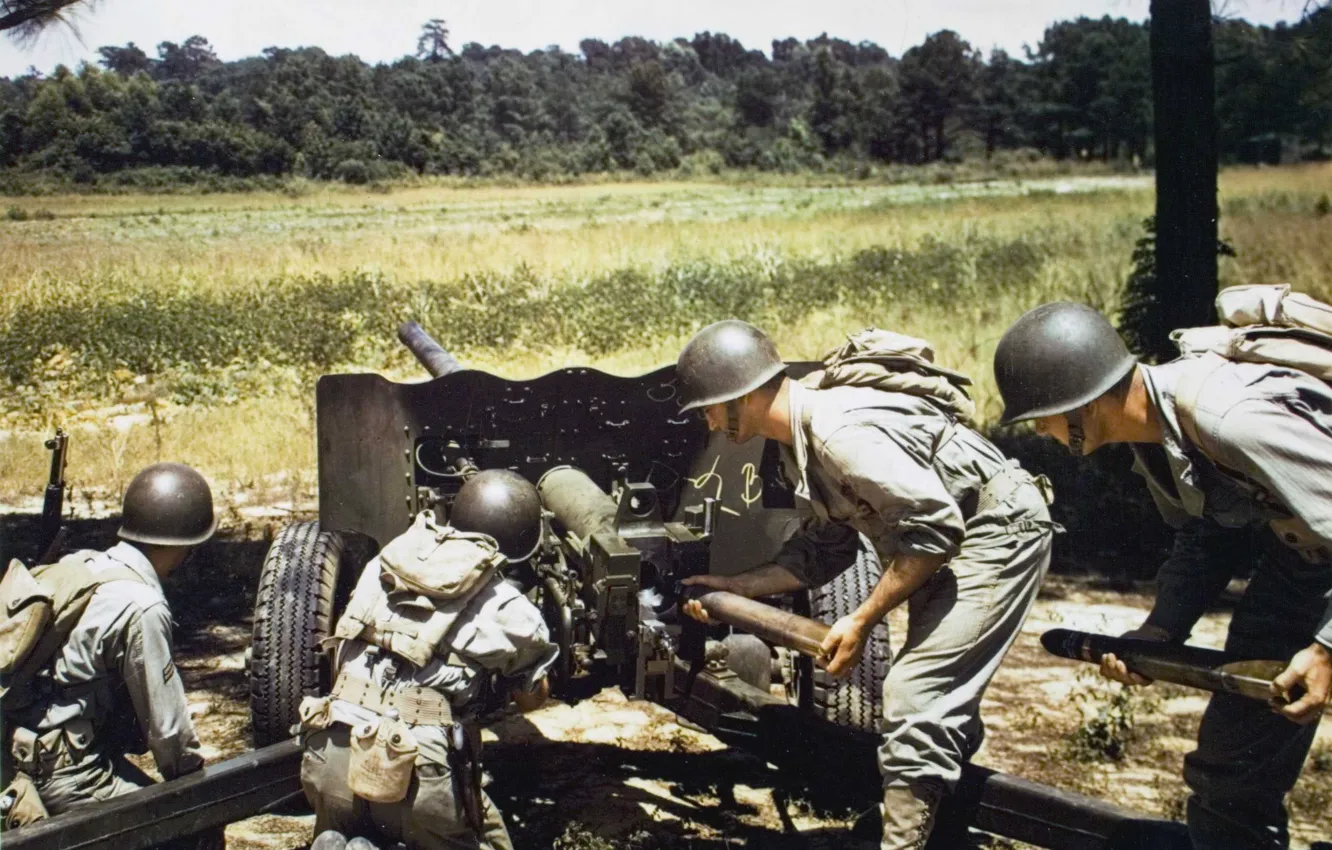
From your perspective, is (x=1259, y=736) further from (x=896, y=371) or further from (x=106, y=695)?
(x=106, y=695)

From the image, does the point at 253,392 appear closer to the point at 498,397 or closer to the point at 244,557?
the point at 244,557

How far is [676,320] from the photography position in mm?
13289

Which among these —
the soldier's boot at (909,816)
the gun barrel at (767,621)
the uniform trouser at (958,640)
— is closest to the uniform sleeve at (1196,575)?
the uniform trouser at (958,640)

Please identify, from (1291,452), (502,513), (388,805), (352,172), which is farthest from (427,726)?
(352,172)

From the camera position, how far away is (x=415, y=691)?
371 centimetres

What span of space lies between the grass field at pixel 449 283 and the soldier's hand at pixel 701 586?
5.03 meters

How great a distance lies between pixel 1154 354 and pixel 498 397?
5296 millimetres

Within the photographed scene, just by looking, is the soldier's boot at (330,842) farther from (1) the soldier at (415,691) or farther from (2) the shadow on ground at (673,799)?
(2) the shadow on ground at (673,799)

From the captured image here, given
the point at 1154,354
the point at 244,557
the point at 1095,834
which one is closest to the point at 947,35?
the point at 1154,354

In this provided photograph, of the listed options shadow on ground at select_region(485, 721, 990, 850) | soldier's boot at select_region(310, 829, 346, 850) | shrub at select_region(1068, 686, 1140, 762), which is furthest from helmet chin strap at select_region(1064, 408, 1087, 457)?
shrub at select_region(1068, 686, 1140, 762)

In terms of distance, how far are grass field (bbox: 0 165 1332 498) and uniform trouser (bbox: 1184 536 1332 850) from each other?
21.6 ft

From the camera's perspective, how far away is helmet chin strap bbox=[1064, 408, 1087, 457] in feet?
11.2

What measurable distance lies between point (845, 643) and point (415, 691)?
119 centimetres

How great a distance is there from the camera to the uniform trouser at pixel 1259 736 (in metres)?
3.29
